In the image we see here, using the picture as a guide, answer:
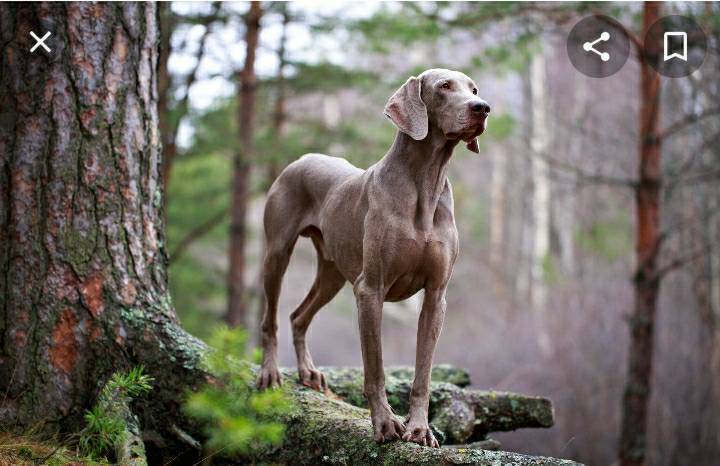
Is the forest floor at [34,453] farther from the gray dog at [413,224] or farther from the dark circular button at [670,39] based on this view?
the dark circular button at [670,39]

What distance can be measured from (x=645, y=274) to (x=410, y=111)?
17.7ft

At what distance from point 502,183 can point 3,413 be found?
886 inches

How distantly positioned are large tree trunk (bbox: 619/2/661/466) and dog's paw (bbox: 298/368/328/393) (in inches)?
183

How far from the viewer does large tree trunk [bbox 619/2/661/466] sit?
7883 millimetres

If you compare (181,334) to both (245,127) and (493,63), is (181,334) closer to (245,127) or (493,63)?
(493,63)

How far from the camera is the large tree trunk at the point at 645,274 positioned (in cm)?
788

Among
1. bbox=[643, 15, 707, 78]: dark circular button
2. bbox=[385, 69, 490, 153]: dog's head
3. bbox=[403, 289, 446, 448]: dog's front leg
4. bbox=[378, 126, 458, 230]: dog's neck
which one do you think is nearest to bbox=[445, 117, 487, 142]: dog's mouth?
bbox=[385, 69, 490, 153]: dog's head

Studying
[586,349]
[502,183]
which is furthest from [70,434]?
[502,183]

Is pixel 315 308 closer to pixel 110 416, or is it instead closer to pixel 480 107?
pixel 110 416

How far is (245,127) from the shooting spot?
11.5 m

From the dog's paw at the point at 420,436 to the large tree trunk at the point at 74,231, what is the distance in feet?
4.27

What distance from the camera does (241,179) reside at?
1152cm

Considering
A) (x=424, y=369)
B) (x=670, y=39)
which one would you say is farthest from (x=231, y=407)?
(x=670, y=39)

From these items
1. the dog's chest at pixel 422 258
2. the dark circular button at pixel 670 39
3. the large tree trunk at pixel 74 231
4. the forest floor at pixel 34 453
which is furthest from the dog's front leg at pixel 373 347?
the dark circular button at pixel 670 39
